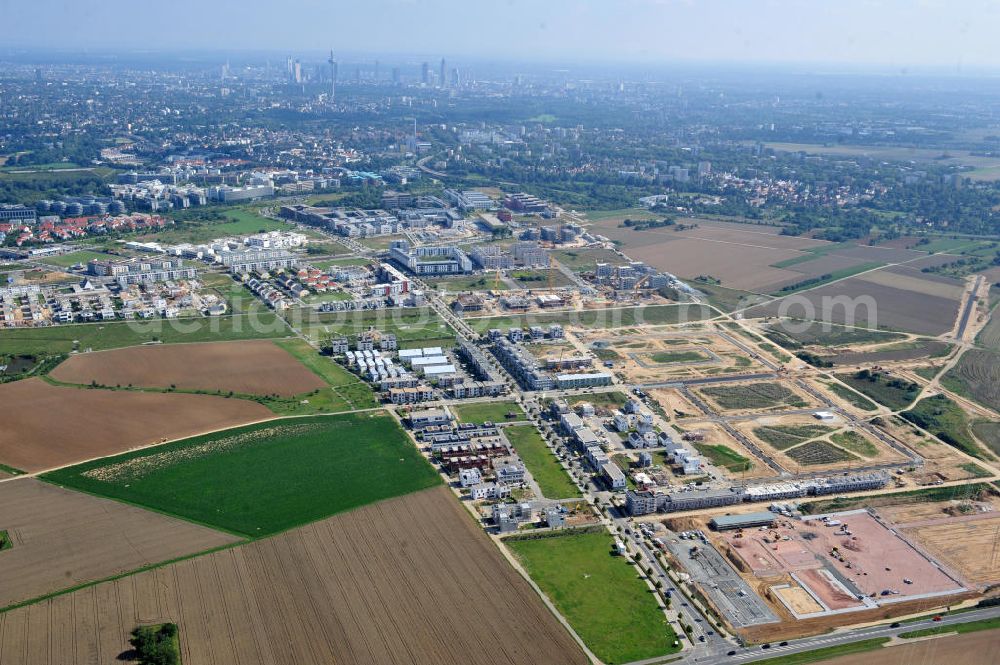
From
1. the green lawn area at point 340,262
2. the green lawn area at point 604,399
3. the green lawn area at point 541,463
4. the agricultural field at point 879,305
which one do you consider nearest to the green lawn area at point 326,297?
the green lawn area at point 340,262

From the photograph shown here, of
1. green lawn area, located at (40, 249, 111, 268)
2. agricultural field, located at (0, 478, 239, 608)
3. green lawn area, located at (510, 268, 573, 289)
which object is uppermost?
green lawn area, located at (510, 268, 573, 289)

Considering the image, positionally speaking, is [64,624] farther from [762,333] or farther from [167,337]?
[762,333]

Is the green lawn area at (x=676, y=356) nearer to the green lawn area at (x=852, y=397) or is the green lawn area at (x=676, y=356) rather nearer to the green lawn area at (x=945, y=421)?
the green lawn area at (x=852, y=397)

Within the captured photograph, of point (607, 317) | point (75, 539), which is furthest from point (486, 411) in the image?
point (75, 539)

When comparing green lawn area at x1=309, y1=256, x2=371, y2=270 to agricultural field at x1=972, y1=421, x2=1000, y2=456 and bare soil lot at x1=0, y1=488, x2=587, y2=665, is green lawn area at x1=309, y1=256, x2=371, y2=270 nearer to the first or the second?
bare soil lot at x1=0, y1=488, x2=587, y2=665

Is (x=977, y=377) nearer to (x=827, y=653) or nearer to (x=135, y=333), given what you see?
(x=827, y=653)

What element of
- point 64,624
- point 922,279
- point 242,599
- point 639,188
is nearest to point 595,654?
point 242,599

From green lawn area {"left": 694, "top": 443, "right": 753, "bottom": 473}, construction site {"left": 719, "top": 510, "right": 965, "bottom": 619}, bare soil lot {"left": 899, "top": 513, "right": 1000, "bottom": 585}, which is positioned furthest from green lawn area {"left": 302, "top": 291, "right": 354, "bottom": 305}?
bare soil lot {"left": 899, "top": 513, "right": 1000, "bottom": 585}
